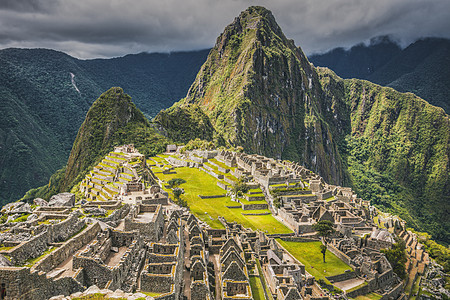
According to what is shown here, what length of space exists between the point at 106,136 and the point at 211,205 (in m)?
71.6

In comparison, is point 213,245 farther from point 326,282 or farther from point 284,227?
point 284,227

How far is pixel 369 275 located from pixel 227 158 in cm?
4650

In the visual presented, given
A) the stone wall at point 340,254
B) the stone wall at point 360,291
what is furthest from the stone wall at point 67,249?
the stone wall at point 340,254

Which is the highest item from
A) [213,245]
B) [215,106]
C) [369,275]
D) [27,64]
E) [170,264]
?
[27,64]

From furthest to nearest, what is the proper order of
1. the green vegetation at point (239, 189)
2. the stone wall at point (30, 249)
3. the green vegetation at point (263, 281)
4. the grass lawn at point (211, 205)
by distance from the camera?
the green vegetation at point (239, 189) → the grass lawn at point (211, 205) → the green vegetation at point (263, 281) → the stone wall at point (30, 249)

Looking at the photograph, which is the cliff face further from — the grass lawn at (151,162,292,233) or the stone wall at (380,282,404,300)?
the stone wall at (380,282,404,300)

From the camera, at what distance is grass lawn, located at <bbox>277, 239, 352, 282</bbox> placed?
115 ft

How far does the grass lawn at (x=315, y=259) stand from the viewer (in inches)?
1377

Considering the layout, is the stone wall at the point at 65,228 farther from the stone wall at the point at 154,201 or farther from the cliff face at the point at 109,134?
the cliff face at the point at 109,134

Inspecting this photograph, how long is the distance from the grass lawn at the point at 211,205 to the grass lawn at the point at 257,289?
10.6 metres

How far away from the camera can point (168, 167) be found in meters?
74.6

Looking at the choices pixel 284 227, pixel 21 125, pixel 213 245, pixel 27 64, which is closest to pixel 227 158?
pixel 284 227

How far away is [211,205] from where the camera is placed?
51219 mm

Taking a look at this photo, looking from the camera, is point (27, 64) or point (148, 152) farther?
point (27, 64)
